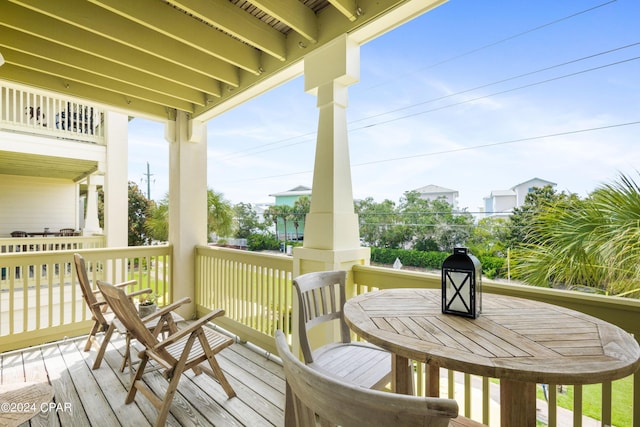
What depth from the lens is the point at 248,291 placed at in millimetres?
3334

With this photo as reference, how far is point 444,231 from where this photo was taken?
44.8ft

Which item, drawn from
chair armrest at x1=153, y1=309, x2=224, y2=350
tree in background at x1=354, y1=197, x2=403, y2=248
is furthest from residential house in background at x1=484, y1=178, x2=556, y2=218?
chair armrest at x1=153, y1=309, x2=224, y2=350

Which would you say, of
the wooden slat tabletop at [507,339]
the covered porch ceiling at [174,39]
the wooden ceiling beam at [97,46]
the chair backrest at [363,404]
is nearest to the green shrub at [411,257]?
the covered porch ceiling at [174,39]

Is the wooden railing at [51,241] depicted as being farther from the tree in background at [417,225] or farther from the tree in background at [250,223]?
the tree in background at [250,223]

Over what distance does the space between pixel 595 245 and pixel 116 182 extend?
7844 mm

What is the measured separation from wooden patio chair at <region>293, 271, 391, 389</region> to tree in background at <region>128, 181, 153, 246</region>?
16045 millimetres

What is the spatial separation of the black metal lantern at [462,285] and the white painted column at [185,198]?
3.66 meters

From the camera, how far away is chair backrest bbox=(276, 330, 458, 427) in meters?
0.48

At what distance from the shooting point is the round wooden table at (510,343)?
82cm

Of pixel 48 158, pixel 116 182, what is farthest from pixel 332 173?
pixel 48 158

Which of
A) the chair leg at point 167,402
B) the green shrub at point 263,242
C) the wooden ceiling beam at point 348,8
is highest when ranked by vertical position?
the wooden ceiling beam at point 348,8

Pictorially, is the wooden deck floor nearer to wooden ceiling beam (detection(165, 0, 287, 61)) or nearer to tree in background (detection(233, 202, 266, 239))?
wooden ceiling beam (detection(165, 0, 287, 61))

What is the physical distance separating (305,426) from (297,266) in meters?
1.93

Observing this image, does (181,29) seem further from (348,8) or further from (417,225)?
(417,225)
